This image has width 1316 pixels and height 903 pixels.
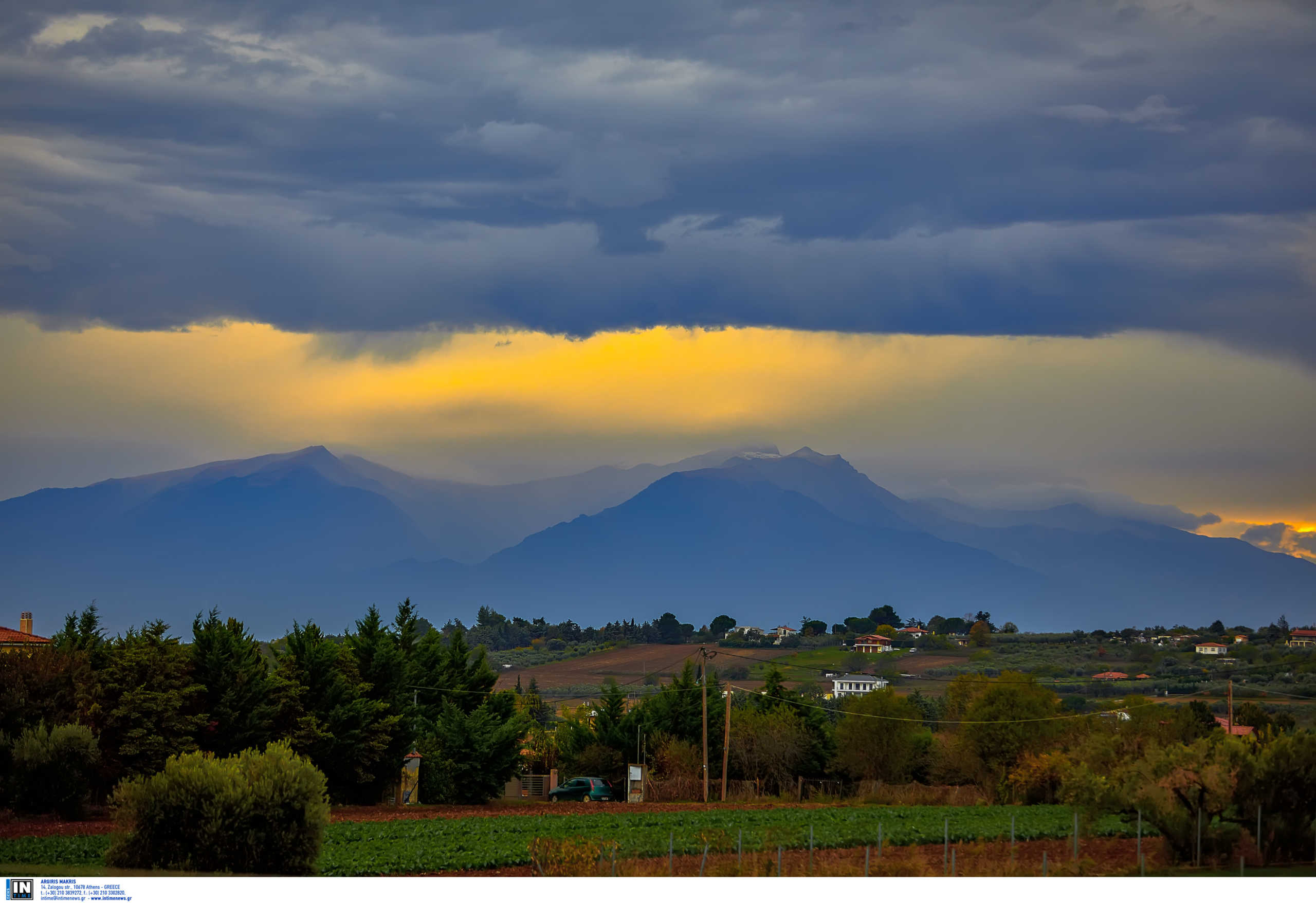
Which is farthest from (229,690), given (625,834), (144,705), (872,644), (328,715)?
(872,644)

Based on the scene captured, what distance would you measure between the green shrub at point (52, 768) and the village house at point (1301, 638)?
7303 centimetres

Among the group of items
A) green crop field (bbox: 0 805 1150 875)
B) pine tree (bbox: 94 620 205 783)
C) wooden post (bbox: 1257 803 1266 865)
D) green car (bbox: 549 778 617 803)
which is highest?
pine tree (bbox: 94 620 205 783)

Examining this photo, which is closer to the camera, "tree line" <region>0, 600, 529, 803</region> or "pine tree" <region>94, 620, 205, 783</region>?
"tree line" <region>0, 600, 529, 803</region>

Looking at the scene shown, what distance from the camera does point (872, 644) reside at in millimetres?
144250

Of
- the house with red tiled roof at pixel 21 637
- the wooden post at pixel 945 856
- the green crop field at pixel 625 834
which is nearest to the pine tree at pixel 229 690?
the house with red tiled roof at pixel 21 637

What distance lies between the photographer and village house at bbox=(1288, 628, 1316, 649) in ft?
254

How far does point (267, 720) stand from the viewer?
38.5m

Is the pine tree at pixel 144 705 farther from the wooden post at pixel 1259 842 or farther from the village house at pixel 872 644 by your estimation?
the village house at pixel 872 644

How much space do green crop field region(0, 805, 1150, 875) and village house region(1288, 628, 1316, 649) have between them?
46996 mm

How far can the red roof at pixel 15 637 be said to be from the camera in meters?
50.1

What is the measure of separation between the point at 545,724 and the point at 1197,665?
168 feet

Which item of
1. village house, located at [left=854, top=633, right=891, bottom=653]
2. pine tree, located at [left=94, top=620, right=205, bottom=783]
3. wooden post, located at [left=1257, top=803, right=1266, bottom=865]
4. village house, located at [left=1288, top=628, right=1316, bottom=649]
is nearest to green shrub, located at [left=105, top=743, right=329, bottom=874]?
pine tree, located at [left=94, top=620, right=205, bottom=783]

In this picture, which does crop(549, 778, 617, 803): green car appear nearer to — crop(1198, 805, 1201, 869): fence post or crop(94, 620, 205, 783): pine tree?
crop(94, 620, 205, 783): pine tree

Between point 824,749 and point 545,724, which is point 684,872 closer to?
point 824,749
